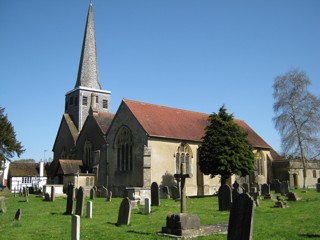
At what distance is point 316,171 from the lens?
45625 millimetres

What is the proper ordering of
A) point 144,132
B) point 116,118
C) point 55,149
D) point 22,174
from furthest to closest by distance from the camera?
1. point 22,174
2. point 55,149
3. point 116,118
4. point 144,132

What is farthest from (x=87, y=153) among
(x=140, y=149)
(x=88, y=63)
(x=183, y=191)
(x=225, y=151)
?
(x=183, y=191)

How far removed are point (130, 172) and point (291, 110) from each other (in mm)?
19623

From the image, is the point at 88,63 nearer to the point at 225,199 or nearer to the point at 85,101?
the point at 85,101

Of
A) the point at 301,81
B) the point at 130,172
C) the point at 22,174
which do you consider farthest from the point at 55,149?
the point at 301,81

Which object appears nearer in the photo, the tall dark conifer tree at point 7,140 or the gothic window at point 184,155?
the gothic window at point 184,155

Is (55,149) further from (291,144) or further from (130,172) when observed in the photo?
(291,144)

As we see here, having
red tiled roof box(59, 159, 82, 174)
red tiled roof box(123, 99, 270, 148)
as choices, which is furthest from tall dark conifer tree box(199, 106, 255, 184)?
red tiled roof box(59, 159, 82, 174)

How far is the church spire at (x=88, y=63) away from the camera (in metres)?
50.9

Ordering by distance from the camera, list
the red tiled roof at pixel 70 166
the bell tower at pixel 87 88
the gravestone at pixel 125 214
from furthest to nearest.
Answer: the bell tower at pixel 87 88, the red tiled roof at pixel 70 166, the gravestone at pixel 125 214

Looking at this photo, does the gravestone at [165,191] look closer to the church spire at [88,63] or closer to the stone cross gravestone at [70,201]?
the stone cross gravestone at [70,201]

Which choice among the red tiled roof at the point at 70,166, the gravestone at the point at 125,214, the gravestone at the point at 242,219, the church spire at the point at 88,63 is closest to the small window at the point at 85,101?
the church spire at the point at 88,63

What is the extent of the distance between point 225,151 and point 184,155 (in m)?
5.91

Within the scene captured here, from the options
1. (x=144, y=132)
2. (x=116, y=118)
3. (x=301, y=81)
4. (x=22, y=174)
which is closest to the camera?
(x=144, y=132)
